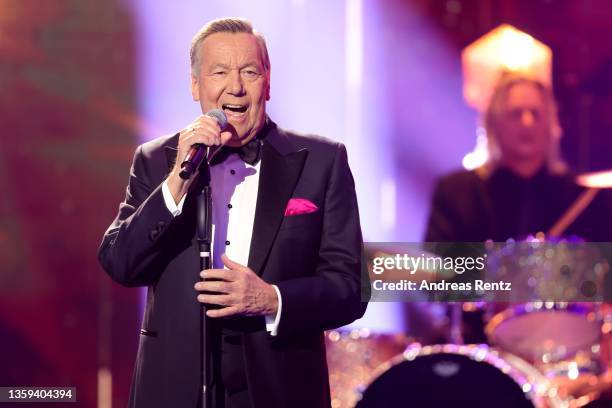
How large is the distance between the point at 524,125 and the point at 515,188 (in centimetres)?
30

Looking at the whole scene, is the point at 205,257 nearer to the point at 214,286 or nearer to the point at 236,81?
the point at 214,286

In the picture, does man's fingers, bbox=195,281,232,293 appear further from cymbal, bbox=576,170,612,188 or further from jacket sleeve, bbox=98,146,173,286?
cymbal, bbox=576,170,612,188

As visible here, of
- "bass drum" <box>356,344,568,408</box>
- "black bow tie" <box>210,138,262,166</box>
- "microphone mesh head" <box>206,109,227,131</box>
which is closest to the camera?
"microphone mesh head" <box>206,109,227,131</box>

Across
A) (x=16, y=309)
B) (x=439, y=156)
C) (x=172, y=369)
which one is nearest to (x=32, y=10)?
(x=16, y=309)

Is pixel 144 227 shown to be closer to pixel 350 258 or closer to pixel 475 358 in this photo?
pixel 350 258

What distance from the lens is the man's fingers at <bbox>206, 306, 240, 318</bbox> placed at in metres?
2.19

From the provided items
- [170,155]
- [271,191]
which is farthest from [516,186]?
[170,155]

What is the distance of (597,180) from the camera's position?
391cm

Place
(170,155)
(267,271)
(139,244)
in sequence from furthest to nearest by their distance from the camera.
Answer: (170,155)
(267,271)
(139,244)

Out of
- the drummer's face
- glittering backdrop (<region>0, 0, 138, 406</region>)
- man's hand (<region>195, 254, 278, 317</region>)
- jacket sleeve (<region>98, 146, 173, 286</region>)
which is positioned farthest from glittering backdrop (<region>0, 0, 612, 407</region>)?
man's hand (<region>195, 254, 278, 317</region>)

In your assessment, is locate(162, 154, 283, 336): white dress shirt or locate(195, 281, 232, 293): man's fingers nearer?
locate(195, 281, 232, 293): man's fingers

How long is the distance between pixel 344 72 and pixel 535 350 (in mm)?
1558

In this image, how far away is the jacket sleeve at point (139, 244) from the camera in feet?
7.48

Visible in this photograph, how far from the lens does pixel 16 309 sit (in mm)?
4078
